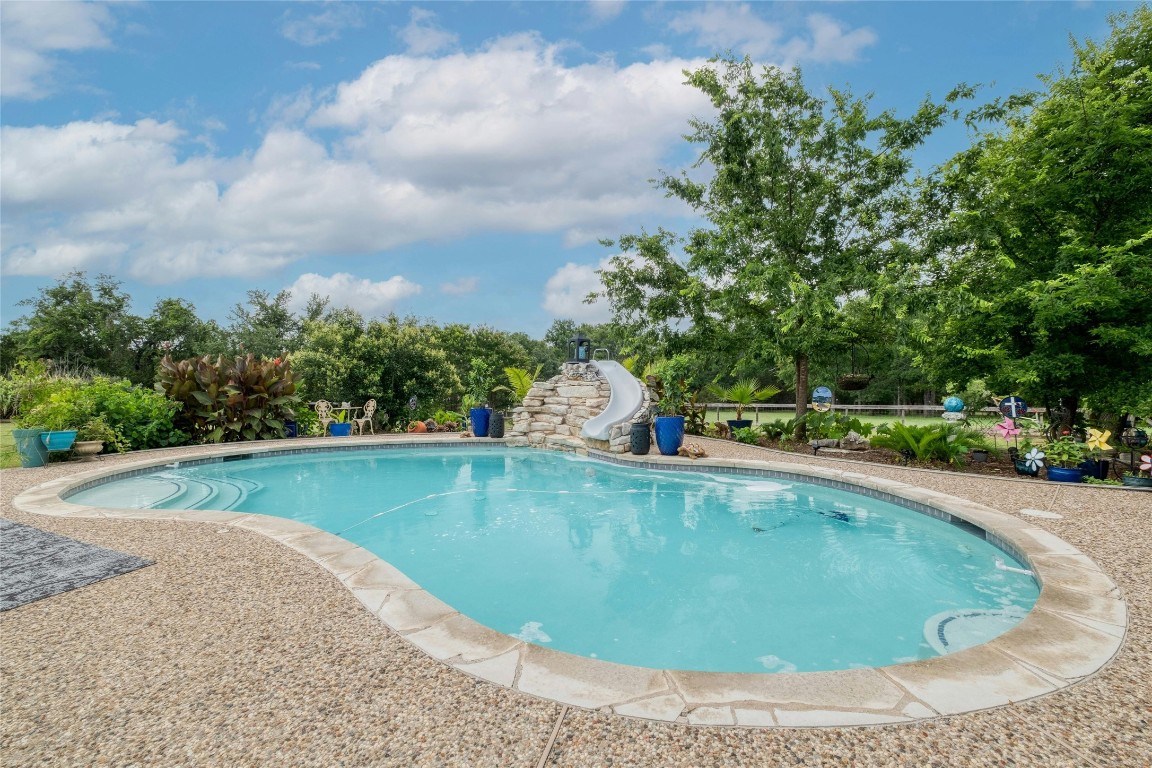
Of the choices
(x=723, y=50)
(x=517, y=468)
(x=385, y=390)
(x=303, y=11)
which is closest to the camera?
(x=303, y=11)

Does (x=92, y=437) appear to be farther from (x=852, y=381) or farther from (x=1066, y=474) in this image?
(x=1066, y=474)

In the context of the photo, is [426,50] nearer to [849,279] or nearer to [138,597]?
[849,279]

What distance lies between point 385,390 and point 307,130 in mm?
6554

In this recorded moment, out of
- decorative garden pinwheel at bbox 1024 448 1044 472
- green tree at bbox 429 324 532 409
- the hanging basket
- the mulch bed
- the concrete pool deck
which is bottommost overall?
the concrete pool deck

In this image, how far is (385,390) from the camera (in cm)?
1443

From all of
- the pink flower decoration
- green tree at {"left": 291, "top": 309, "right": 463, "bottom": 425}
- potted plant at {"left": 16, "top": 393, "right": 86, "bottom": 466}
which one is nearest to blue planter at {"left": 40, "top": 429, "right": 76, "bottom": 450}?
potted plant at {"left": 16, "top": 393, "right": 86, "bottom": 466}

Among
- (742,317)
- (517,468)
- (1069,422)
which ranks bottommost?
(517,468)

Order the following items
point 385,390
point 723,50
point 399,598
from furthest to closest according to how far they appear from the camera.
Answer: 1. point 385,390
2. point 723,50
3. point 399,598

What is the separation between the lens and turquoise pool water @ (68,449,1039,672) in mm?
3320

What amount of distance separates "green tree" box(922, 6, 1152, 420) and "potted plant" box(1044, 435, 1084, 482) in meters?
1.05

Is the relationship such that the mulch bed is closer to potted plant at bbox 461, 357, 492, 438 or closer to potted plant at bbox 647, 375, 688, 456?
potted plant at bbox 647, 375, 688, 456

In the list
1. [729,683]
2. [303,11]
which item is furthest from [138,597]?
[303,11]

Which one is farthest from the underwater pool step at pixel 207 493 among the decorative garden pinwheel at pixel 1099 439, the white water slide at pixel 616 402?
the decorative garden pinwheel at pixel 1099 439

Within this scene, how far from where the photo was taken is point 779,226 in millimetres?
10289
